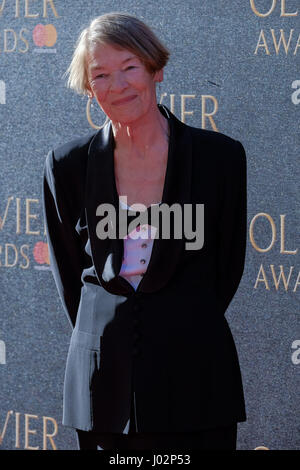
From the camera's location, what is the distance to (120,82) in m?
2.05

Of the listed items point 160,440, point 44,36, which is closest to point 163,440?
point 160,440

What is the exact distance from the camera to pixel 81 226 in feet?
7.23

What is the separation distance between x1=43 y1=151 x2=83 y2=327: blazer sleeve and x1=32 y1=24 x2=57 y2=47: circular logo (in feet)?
5.45

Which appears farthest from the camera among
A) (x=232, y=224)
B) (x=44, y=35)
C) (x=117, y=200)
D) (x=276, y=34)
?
(x=44, y=35)

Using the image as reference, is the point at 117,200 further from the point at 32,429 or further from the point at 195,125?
the point at 32,429

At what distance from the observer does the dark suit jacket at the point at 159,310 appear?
2.07m

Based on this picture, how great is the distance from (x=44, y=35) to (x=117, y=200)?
6.43 feet

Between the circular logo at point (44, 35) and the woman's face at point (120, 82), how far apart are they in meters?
1.81

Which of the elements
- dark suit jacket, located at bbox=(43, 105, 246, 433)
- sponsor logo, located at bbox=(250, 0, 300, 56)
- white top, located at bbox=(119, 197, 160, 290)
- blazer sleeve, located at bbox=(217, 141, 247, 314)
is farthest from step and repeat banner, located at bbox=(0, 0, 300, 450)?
white top, located at bbox=(119, 197, 160, 290)

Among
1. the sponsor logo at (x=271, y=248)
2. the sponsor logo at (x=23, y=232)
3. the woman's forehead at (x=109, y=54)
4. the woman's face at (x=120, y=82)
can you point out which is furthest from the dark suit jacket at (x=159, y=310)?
the sponsor logo at (x=23, y=232)

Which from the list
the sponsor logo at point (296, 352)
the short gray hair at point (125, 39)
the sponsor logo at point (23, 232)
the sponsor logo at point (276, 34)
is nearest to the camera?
the short gray hair at point (125, 39)

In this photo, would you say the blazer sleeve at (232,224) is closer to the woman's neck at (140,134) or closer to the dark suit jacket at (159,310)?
the dark suit jacket at (159,310)

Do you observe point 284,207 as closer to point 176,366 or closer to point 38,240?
point 38,240

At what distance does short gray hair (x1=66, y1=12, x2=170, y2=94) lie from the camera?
6.63ft
